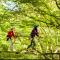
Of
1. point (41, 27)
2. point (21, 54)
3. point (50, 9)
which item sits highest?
point (50, 9)

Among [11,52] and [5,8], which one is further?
[5,8]

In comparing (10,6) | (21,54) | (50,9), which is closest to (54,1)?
(50,9)

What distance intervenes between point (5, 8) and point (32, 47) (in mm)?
3083

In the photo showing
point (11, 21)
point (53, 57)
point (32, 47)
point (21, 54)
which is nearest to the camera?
point (53, 57)

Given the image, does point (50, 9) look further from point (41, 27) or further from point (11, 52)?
point (11, 52)

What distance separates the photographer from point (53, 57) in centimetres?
1445

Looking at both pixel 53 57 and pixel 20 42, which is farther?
pixel 20 42

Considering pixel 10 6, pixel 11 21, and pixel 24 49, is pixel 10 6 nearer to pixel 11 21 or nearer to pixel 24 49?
pixel 11 21

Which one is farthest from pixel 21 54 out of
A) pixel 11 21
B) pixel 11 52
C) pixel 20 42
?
pixel 11 21

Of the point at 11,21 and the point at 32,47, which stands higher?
the point at 11,21

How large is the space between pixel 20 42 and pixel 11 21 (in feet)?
5.02

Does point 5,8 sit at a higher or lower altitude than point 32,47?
higher

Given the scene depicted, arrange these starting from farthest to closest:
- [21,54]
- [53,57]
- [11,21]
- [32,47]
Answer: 1. [11,21]
2. [32,47]
3. [21,54]
4. [53,57]

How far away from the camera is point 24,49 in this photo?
1689 centimetres
